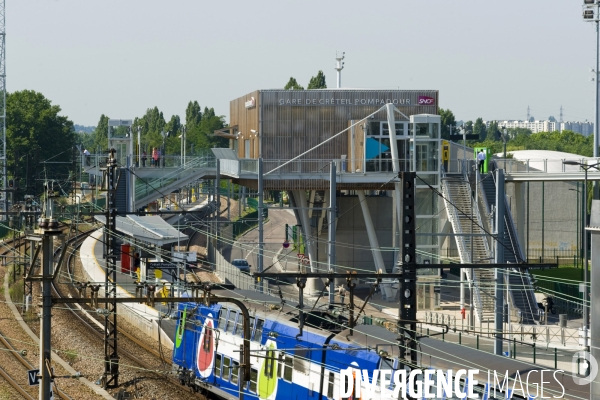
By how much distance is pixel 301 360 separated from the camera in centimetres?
2230

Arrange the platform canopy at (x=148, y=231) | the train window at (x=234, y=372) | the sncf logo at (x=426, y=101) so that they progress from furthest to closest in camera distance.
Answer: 1. the sncf logo at (x=426, y=101)
2. the platform canopy at (x=148, y=231)
3. the train window at (x=234, y=372)

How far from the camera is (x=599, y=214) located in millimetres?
14148

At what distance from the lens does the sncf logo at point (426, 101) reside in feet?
169

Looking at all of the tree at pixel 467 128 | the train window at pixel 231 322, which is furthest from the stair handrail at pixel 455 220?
the train window at pixel 231 322

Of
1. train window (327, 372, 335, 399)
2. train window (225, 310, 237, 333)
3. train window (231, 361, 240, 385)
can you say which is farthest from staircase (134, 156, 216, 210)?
train window (327, 372, 335, 399)

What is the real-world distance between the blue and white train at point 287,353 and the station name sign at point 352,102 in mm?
23631

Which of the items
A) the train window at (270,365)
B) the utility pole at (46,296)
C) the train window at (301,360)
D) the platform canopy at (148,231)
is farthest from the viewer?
the platform canopy at (148,231)

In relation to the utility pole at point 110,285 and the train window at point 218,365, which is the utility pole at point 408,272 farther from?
the utility pole at point 110,285

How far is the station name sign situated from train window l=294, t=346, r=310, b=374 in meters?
30.2

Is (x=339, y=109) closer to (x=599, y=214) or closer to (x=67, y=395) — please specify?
(x=67, y=395)

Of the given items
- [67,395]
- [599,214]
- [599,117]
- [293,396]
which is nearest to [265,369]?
[293,396]

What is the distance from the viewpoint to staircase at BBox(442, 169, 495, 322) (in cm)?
4131

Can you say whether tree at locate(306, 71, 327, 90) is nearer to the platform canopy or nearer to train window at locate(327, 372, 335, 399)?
the platform canopy

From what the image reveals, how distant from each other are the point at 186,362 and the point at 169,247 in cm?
2613
